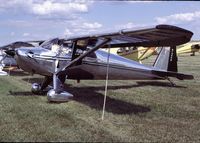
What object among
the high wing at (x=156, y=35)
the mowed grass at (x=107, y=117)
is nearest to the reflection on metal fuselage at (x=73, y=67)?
the mowed grass at (x=107, y=117)

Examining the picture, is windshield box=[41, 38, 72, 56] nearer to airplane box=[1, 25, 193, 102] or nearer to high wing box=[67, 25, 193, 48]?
airplane box=[1, 25, 193, 102]

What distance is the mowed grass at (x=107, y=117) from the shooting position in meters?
6.56

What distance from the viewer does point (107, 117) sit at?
8258 millimetres

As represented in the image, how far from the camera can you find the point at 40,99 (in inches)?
427

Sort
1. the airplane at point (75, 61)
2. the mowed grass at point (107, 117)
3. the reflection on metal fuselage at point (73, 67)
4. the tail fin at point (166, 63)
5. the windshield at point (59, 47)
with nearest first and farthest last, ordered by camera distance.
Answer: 1. the mowed grass at point (107, 117)
2. the airplane at point (75, 61)
3. the reflection on metal fuselage at point (73, 67)
4. the windshield at point (59, 47)
5. the tail fin at point (166, 63)

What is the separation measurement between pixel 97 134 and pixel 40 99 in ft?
14.9

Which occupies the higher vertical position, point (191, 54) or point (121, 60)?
point (121, 60)

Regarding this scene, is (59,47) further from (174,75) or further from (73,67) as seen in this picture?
(174,75)

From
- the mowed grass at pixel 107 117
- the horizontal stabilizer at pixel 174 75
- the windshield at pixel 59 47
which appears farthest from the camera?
the horizontal stabilizer at pixel 174 75

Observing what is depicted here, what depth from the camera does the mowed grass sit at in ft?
21.5

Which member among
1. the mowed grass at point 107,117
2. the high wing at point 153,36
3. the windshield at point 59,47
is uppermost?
the high wing at point 153,36

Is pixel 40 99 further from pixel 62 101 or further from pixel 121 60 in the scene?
pixel 121 60

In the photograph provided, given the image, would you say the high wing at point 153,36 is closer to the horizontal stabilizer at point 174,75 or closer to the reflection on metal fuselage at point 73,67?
the reflection on metal fuselage at point 73,67

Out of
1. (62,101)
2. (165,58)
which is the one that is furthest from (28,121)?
(165,58)
